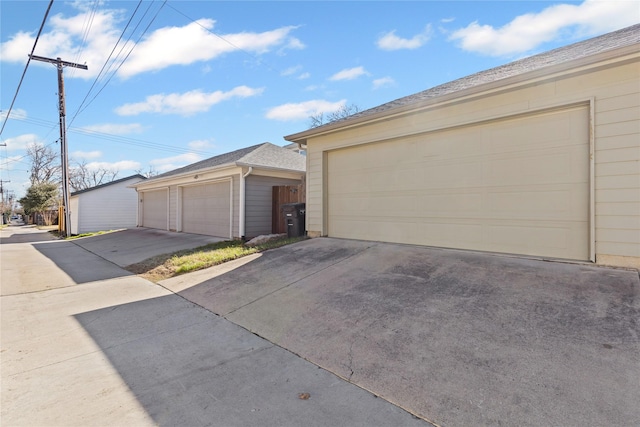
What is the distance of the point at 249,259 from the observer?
23.2ft

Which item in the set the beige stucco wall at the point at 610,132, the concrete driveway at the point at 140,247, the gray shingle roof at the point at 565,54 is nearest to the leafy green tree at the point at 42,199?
the concrete driveway at the point at 140,247

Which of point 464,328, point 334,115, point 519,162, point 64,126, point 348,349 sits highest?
point 334,115

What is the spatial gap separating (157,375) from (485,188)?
18.0 ft

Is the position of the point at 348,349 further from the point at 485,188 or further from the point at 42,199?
the point at 42,199

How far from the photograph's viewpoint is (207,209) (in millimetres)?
12133

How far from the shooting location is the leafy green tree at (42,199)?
3459 centimetres

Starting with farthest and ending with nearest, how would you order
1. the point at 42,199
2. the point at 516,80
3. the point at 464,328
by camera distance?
the point at 42,199 < the point at 516,80 < the point at 464,328

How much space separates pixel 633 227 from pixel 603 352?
263 cm

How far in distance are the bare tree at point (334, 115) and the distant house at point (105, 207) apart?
14.2 meters

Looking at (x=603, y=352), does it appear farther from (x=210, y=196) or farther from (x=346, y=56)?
(x=210, y=196)

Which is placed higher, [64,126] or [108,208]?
[64,126]

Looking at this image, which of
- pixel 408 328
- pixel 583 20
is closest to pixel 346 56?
pixel 583 20

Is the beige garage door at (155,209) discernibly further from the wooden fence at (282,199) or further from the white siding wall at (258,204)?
the wooden fence at (282,199)

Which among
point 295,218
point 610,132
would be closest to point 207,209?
point 295,218
